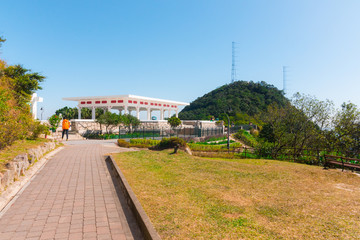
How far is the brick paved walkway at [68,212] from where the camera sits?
372 cm

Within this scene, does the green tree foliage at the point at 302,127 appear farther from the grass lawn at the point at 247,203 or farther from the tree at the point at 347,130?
the grass lawn at the point at 247,203

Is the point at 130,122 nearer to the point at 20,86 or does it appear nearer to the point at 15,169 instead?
the point at 20,86

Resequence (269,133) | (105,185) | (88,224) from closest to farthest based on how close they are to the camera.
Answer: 1. (88,224)
2. (105,185)
3. (269,133)

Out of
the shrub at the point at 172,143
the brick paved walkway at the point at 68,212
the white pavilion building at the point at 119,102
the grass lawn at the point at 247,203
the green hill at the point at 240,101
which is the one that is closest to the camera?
the brick paved walkway at the point at 68,212

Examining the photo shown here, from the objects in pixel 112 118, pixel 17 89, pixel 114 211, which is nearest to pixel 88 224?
pixel 114 211

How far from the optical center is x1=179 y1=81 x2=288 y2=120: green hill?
70.4m

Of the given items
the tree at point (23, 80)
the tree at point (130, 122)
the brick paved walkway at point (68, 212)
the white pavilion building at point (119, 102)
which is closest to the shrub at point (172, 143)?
the brick paved walkway at point (68, 212)

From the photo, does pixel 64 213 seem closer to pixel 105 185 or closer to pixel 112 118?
pixel 105 185

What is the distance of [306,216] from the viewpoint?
4539 millimetres

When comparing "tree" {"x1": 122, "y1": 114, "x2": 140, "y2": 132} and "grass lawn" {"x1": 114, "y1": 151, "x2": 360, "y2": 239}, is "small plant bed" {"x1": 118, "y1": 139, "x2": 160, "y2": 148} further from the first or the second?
"tree" {"x1": 122, "y1": 114, "x2": 140, "y2": 132}

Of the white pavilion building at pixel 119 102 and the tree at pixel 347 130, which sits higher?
the white pavilion building at pixel 119 102

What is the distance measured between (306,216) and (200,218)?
226 centimetres

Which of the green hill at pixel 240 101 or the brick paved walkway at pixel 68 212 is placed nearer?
the brick paved walkway at pixel 68 212

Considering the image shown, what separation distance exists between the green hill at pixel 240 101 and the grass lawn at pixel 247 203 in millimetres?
57259
